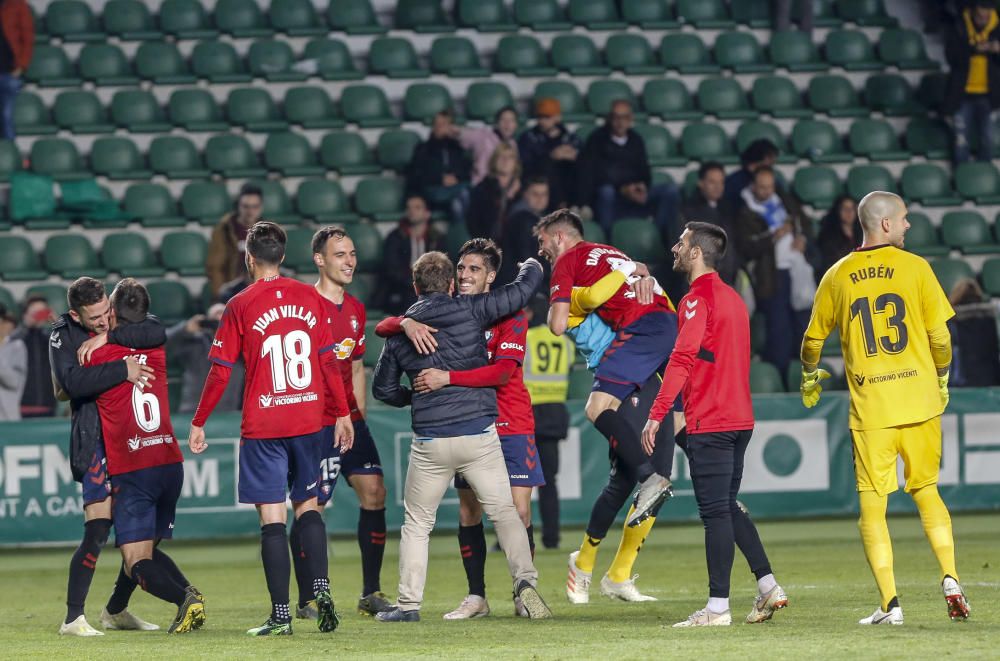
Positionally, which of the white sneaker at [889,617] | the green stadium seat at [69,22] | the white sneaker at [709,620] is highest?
the green stadium seat at [69,22]

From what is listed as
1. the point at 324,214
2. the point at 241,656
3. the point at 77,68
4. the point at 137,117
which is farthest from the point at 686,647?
the point at 77,68

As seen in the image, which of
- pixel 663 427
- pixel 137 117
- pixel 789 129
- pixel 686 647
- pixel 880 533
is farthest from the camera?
pixel 789 129

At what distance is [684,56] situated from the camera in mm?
19781

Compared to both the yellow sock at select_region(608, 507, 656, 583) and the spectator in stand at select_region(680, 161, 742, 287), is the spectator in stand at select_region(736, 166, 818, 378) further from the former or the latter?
the yellow sock at select_region(608, 507, 656, 583)

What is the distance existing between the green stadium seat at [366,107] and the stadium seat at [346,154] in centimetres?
35

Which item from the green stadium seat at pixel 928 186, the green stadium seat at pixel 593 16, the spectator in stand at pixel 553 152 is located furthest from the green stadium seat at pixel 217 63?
the green stadium seat at pixel 928 186

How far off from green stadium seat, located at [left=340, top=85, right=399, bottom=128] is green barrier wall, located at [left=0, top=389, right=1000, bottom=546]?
5.68 m

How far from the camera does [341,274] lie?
8461 mm

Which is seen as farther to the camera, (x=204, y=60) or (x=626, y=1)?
(x=626, y=1)

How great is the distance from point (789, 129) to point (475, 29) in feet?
14.2

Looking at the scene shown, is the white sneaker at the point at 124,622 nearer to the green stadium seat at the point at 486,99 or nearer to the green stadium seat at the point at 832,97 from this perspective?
the green stadium seat at the point at 486,99

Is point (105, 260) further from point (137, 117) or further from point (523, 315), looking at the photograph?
point (523, 315)

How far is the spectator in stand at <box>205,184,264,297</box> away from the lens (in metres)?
15.6

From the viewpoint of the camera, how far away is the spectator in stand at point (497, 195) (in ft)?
52.2
